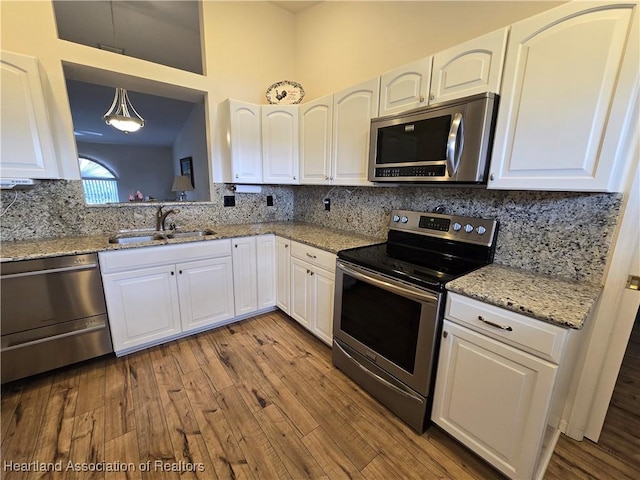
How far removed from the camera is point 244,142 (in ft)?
8.83

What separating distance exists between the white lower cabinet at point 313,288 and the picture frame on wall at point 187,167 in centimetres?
390

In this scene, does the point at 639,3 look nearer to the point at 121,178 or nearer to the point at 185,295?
the point at 185,295

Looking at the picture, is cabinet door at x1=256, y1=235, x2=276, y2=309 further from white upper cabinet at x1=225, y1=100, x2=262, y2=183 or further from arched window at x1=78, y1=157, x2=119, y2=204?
arched window at x1=78, y1=157, x2=119, y2=204

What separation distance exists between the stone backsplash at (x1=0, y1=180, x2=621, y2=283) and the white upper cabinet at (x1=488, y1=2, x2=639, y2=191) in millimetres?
267

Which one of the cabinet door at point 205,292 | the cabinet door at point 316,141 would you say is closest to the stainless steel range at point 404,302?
the cabinet door at point 316,141

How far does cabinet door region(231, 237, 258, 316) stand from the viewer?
2.54 m

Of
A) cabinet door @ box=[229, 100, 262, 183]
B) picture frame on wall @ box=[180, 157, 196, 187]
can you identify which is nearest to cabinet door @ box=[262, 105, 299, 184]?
cabinet door @ box=[229, 100, 262, 183]

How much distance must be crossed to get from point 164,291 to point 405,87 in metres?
2.35

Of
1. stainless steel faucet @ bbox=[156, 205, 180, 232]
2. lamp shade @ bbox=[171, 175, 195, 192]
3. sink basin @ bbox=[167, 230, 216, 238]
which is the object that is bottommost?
sink basin @ bbox=[167, 230, 216, 238]

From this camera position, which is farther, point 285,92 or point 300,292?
point 285,92

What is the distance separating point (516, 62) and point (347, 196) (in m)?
1.60

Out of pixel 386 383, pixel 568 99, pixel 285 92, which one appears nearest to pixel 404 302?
pixel 386 383

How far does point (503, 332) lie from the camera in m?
1.17

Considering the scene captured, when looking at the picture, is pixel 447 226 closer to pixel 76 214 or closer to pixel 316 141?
pixel 316 141
